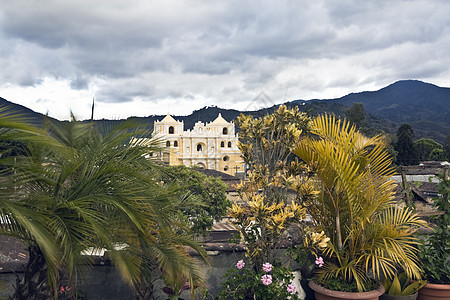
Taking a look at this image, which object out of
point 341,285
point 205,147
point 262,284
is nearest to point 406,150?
point 205,147

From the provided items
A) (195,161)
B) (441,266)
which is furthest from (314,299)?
(195,161)

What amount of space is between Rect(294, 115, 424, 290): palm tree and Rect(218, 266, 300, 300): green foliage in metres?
0.52

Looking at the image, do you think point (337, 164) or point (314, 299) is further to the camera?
point (314, 299)

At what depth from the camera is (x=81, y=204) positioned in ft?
9.89

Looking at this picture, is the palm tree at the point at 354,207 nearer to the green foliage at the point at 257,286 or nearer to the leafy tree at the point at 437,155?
the green foliage at the point at 257,286

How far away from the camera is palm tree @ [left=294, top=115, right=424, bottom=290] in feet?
13.3

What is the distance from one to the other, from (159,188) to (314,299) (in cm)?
224

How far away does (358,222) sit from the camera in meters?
4.23

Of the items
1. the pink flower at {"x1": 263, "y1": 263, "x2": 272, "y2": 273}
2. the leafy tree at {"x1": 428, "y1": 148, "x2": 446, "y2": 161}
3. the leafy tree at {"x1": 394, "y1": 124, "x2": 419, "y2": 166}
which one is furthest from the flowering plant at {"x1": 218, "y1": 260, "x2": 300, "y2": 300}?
the leafy tree at {"x1": 428, "y1": 148, "x2": 446, "y2": 161}

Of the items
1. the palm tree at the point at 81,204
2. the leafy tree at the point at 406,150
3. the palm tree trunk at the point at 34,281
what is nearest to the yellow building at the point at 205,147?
the leafy tree at the point at 406,150

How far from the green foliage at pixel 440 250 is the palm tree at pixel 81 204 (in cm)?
267

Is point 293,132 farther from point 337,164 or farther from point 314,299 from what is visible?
point 314,299

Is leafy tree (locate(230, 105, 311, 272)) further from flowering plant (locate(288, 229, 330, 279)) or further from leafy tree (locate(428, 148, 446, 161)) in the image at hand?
leafy tree (locate(428, 148, 446, 161))

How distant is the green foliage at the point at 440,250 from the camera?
4406 mm
